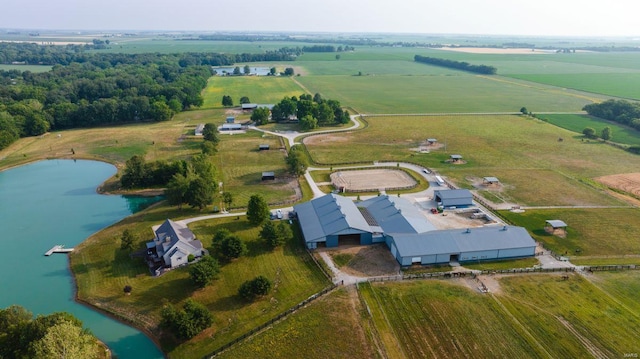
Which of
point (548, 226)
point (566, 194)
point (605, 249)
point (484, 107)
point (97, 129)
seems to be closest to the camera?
point (605, 249)

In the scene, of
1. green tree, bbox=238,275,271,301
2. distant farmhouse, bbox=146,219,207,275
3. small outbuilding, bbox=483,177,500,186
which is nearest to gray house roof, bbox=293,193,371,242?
green tree, bbox=238,275,271,301

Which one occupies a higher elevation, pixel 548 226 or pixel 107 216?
pixel 548 226

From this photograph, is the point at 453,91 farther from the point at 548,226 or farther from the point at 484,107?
the point at 548,226

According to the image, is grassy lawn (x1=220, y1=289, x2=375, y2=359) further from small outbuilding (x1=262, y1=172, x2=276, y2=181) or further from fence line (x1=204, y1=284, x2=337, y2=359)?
small outbuilding (x1=262, y1=172, x2=276, y2=181)

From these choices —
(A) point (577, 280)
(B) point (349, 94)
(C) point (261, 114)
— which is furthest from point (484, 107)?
(A) point (577, 280)

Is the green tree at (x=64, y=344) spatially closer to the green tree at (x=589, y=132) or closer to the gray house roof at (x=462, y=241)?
the gray house roof at (x=462, y=241)

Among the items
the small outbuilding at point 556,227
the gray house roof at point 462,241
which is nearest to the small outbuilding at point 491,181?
the small outbuilding at point 556,227
